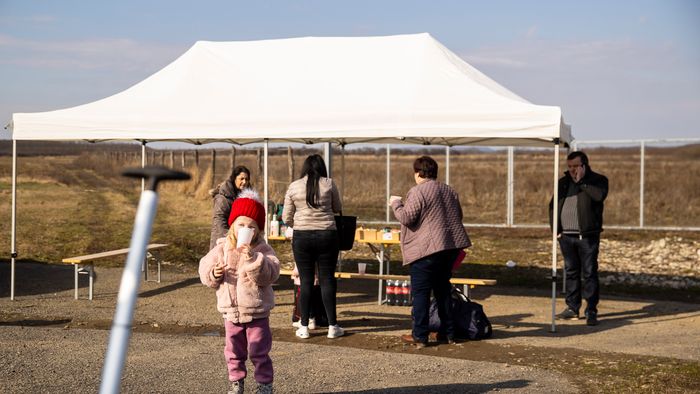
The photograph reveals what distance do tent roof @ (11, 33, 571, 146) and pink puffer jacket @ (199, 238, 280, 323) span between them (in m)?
3.67

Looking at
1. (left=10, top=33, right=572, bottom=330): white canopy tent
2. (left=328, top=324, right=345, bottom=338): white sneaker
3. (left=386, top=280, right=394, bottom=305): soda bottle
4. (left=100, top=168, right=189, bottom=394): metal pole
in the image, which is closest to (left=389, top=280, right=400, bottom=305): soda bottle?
(left=386, top=280, right=394, bottom=305): soda bottle

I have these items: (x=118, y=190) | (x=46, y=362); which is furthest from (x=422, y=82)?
(x=118, y=190)

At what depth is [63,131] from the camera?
10.5m

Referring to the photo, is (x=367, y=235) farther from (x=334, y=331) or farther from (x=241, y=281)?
(x=241, y=281)

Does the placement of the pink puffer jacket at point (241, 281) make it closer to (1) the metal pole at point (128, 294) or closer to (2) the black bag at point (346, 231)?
(1) the metal pole at point (128, 294)

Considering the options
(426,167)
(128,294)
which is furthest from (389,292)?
(128,294)

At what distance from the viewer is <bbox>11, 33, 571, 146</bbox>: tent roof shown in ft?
30.3

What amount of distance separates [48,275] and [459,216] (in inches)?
272

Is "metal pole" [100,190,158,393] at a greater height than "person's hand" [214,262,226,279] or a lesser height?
greater

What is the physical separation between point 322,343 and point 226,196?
2.09 meters

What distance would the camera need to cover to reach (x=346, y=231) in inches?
376

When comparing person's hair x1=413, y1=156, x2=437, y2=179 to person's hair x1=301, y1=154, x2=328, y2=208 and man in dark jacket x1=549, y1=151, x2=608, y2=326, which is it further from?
man in dark jacket x1=549, y1=151, x2=608, y2=326

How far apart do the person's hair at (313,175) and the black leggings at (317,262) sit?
29cm

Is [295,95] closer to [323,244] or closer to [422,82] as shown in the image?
[422,82]
